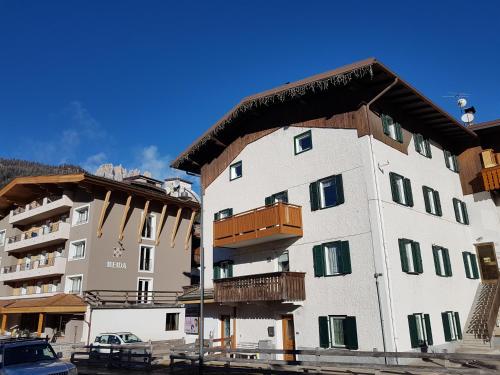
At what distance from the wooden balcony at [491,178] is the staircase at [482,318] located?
5609mm

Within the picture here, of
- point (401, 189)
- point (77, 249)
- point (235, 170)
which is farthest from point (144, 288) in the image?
point (401, 189)

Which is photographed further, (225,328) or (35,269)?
(35,269)

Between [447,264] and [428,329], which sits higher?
[447,264]

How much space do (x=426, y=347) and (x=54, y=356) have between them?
49.2 feet

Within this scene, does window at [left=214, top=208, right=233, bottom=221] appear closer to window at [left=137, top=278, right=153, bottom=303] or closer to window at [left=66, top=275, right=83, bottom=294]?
window at [left=137, top=278, right=153, bottom=303]

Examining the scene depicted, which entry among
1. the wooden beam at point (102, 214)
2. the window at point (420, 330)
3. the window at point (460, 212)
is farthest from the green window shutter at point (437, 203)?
the wooden beam at point (102, 214)

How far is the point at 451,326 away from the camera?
21.0m

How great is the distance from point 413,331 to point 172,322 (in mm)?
21041

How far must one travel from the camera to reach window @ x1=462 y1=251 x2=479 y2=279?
24531 millimetres

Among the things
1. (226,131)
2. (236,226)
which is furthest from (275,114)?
(236,226)

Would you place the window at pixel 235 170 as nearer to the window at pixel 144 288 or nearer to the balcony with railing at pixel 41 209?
the window at pixel 144 288

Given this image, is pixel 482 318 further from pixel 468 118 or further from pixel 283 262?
pixel 468 118

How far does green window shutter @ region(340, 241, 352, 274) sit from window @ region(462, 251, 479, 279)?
960 centimetres

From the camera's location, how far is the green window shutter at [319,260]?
66.6ft
